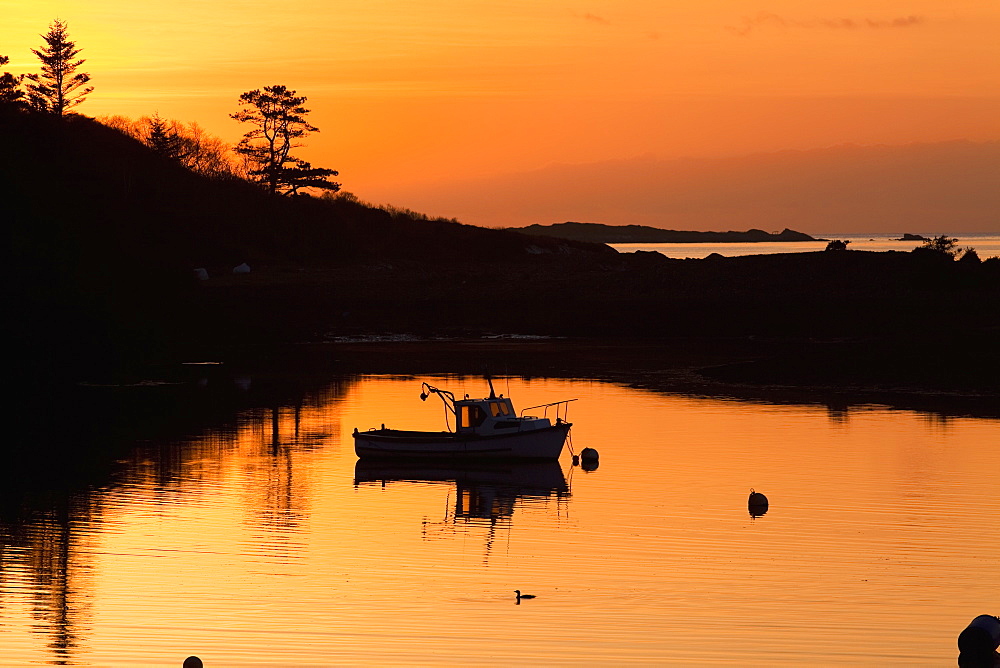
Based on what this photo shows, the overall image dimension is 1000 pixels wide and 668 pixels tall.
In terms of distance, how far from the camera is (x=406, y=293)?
10512 cm

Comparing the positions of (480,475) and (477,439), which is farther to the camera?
(477,439)

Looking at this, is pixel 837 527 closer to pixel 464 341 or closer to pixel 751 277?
pixel 464 341

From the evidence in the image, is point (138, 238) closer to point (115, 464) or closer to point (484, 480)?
point (115, 464)

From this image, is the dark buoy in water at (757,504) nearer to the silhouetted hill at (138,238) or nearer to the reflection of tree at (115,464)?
the reflection of tree at (115,464)

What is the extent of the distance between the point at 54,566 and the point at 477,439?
52.6 ft

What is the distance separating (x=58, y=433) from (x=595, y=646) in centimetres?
3212

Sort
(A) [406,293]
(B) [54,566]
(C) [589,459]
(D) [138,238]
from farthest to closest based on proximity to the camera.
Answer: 1. (A) [406,293]
2. (D) [138,238]
3. (C) [589,459]
4. (B) [54,566]

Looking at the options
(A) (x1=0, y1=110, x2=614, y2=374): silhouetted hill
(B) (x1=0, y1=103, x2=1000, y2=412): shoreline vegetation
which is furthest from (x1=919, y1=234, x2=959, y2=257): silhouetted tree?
(A) (x1=0, y1=110, x2=614, y2=374): silhouetted hill

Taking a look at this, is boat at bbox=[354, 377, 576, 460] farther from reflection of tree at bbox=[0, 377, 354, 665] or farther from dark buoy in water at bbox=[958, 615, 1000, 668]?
dark buoy in water at bbox=[958, 615, 1000, 668]

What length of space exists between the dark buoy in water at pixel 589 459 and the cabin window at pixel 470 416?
10.7 ft

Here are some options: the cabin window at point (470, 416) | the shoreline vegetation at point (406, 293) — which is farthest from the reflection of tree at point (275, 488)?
the shoreline vegetation at point (406, 293)

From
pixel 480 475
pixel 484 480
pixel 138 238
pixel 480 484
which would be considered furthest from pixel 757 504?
pixel 138 238

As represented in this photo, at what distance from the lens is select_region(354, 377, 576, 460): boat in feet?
131

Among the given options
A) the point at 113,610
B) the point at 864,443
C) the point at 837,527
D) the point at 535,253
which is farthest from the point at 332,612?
the point at 535,253
